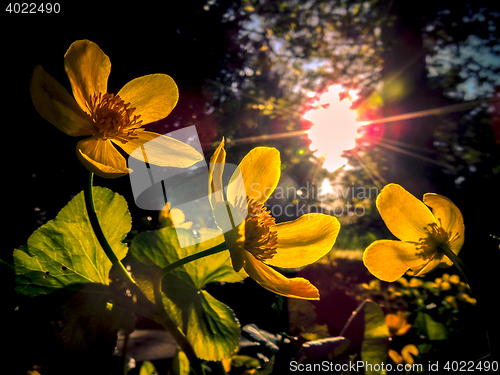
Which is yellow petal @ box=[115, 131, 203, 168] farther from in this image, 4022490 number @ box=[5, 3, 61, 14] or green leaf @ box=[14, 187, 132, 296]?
4022490 number @ box=[5, 3, 61, 14]

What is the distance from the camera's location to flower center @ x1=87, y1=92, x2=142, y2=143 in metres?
0.41

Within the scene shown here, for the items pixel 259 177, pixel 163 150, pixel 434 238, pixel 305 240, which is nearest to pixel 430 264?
pixel 434 238

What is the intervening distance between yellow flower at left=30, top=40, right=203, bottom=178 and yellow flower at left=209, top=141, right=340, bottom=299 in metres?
0.09

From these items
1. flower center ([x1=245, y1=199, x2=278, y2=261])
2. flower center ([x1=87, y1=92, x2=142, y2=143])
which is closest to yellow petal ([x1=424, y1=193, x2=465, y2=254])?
flower center ([x1=245, y1=199, x2=278, y2=261])

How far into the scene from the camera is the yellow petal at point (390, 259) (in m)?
0.52

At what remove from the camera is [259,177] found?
1.63ft

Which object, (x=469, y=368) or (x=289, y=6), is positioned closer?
(x=469, y=368)

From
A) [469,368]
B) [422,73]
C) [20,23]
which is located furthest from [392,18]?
[469,368]

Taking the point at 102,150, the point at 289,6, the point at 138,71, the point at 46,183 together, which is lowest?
the point at 46,183

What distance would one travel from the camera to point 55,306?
0.39 meters

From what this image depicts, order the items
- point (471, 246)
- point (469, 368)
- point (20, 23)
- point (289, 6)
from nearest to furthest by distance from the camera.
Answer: point (469, 368)
point (471, 246)
point (20, 23)
point (289, 6)

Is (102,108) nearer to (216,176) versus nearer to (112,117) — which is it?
(112,117)

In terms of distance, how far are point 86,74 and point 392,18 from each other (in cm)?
528

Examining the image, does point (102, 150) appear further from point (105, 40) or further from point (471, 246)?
point (105, 40)
